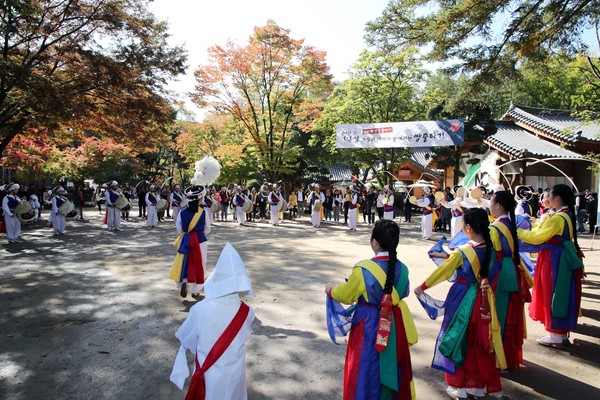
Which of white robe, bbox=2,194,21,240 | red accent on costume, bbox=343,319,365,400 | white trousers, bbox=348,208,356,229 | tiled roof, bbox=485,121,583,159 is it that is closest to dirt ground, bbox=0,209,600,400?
red accent on costume, bbox=343,319,365,400

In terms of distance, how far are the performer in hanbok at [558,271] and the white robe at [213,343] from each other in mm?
3444

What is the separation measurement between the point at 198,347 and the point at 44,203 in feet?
79.5

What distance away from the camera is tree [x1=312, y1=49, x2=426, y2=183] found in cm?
1938

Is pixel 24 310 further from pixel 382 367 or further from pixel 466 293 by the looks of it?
pixel 466 293

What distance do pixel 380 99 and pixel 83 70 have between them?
43.4 ft

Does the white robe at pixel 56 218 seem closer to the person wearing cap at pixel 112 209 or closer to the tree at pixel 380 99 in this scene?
the person wearing cap at pixel 112 209

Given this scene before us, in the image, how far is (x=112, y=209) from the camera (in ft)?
47.4

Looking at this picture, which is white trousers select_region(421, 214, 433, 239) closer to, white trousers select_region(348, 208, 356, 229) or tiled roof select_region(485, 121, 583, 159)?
white trousers select_region(348, 208, 356, 229)

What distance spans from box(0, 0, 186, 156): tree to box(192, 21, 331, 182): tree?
A: 4597 mm

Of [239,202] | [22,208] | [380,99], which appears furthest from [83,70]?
[380,99]

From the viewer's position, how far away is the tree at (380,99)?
19.4 meters

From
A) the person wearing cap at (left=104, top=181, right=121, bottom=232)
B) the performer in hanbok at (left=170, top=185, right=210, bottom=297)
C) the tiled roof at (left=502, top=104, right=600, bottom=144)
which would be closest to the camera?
the performer in hanbok at (left=170, top=185, right=210, bottom=297)

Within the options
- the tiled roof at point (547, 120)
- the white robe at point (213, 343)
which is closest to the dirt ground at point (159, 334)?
the white robe at point (213, 343)

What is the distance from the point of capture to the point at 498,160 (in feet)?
57.7
